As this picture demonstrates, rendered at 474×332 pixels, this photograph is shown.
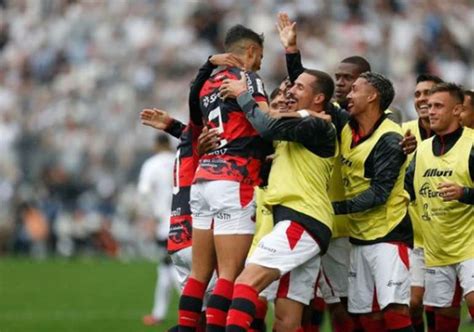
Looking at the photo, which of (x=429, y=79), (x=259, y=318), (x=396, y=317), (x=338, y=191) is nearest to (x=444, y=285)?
(x=396, y=317)

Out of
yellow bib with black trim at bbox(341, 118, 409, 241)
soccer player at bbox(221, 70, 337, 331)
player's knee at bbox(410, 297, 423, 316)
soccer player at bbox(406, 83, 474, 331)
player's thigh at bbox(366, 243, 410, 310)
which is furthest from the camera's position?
player's knee at bbox(410, 297, 423, 316)

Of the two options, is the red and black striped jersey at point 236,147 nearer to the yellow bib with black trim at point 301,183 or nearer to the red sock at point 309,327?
the yellow bib with black trim at point 301,183

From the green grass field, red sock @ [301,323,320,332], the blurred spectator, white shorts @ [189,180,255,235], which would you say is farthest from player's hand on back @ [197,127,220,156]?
the blurred spectator

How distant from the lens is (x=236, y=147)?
10.7 meters

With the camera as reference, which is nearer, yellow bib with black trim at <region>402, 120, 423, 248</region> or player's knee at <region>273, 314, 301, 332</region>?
player's knee at <region>273, 314, 301, 332</region>

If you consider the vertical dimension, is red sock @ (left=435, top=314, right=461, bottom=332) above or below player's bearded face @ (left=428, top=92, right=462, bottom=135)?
below

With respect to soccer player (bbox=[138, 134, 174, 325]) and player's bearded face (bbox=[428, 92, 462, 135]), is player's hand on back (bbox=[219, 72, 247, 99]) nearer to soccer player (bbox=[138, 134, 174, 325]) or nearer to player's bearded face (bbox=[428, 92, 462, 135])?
player's bearded face (bbox=[428, 92, 462, 135])

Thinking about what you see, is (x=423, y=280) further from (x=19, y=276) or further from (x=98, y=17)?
(x=98, y=17)

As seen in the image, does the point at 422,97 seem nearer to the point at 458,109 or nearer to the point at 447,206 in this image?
the point at 458,109

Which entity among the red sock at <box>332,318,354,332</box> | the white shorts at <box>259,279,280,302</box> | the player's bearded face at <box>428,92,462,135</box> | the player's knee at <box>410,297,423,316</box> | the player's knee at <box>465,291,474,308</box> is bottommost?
the red sock at <box>332,318,354,332</box>

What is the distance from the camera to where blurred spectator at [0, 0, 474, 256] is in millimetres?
28641

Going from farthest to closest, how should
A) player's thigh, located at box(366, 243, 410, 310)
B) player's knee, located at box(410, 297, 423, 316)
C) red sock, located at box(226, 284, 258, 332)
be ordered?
1. player's knee, located at box(410, 297, 423, 316)
2. player's thigh, located at box(366, 243, 410, 310)
3. red sock, located at box(226, 284, 258, 332)

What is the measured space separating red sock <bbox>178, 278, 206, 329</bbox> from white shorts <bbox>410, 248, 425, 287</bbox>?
237 cm

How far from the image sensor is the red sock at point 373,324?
36.3 feet
